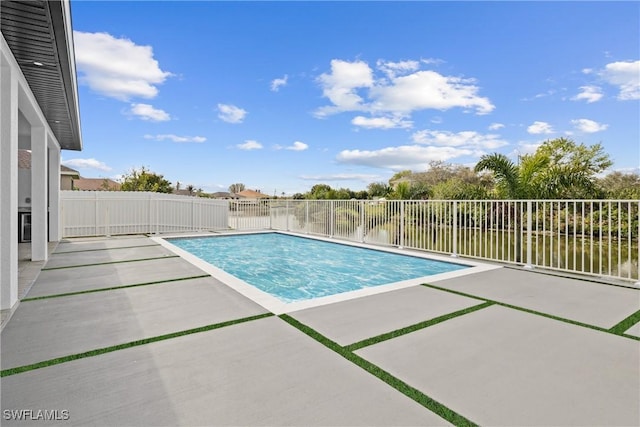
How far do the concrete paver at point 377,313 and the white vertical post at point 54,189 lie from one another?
29.3 feet

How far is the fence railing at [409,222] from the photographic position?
5.99m

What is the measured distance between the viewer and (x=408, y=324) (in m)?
3.13

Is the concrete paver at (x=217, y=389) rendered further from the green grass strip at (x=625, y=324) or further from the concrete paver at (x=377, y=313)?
the green grass strip at (x=625, y=324)

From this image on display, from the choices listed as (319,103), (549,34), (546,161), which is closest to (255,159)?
(319,103)

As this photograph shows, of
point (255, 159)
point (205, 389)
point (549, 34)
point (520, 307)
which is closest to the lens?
point (205, 389)

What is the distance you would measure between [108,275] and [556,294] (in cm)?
650

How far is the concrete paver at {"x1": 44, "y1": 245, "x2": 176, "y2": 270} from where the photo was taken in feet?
20.8

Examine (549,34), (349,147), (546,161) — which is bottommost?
(546,161)

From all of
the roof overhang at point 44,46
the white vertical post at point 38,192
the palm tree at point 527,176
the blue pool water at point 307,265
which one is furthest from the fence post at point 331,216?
the white vertical post at point 38,192

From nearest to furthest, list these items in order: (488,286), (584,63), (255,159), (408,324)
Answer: (408,324), (488,286), (584,63), (255,159)

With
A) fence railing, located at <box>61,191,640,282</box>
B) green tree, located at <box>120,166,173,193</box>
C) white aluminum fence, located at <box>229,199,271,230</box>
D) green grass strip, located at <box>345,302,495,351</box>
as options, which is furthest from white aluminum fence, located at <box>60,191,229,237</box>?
green tree, located at <box>120,166,173,193</box>

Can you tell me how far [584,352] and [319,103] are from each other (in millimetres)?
19133

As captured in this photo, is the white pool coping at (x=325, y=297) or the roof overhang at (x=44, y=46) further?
the white pool coping at (x=325, y=297)

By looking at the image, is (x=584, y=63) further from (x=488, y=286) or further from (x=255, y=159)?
(x=255, y=159)
